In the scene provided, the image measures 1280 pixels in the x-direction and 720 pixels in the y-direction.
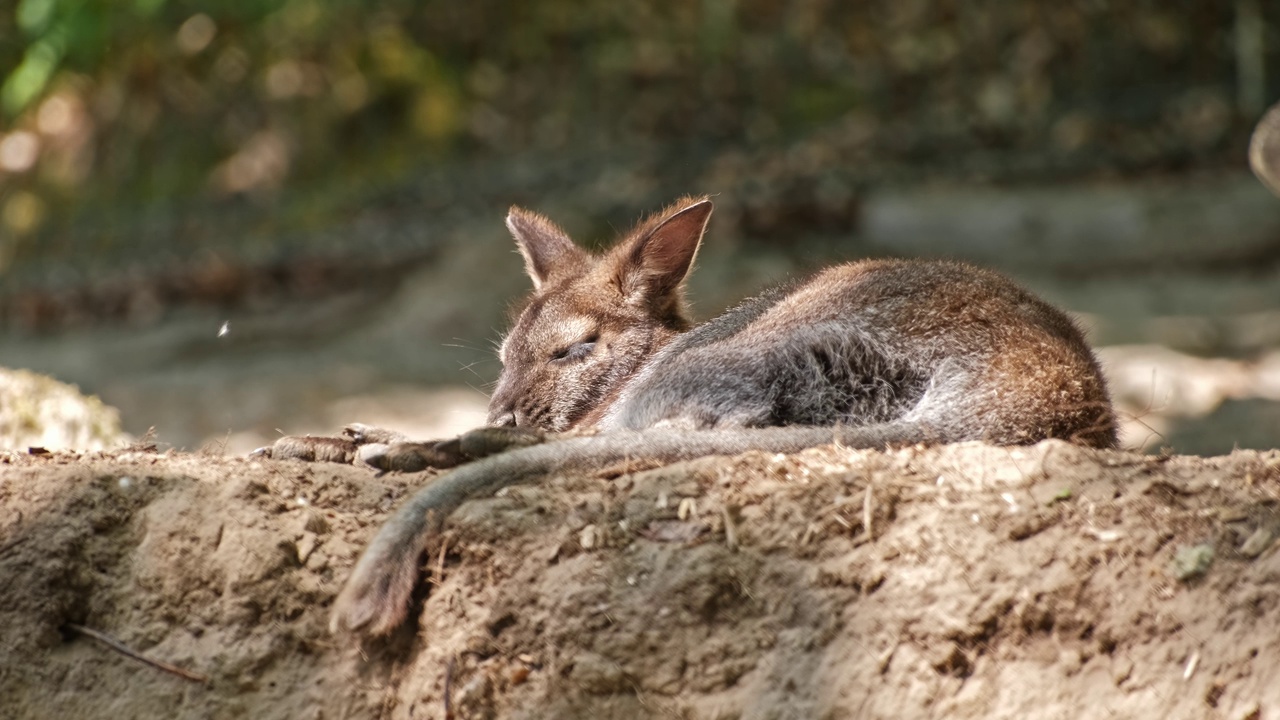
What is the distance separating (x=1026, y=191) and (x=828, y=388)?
771 centimetres

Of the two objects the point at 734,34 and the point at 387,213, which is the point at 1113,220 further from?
the point at 387,213

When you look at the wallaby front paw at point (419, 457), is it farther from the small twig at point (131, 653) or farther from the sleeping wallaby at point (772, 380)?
the small twig at point (131, 653)

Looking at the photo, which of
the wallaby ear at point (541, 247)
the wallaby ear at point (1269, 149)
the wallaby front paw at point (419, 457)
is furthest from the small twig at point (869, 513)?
the wallaby ear at point (1269, 149)

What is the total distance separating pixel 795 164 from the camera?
12234 millimetres

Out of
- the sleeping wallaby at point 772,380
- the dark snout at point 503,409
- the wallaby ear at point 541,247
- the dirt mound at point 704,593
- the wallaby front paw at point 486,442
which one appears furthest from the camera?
the wallaby ear at point 541,247

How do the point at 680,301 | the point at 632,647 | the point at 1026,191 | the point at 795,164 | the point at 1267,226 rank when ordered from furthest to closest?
the point at 795,164
the point at 1026,191
the point at 1267,226
the point at 680,301
the point at 632,647

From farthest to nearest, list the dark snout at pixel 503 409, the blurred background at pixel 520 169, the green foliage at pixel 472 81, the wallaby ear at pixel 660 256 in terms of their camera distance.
A: the green foliage at pixel 472 81 → the blurred background at pixel 520 169 → the wallaby ear at pixel 660 256 → the dark snout at pixel 503 409

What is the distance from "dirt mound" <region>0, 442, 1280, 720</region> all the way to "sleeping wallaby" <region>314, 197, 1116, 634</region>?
15 centimetres

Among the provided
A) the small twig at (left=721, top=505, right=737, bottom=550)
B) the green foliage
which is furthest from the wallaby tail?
the green foliage

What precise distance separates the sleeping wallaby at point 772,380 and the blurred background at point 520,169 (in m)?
3.83

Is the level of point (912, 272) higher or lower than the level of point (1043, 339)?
higher

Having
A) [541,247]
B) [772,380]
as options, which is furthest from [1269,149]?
[541,247]

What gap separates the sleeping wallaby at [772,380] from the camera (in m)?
3.91

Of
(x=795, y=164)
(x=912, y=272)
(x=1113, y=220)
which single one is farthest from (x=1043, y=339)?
(x=795, y=164)
